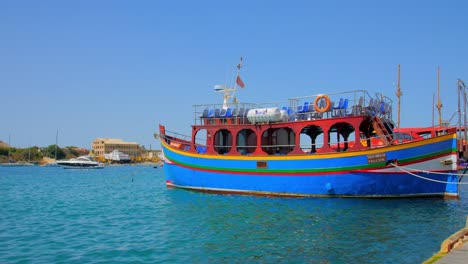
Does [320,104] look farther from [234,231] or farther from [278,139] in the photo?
[234,231]

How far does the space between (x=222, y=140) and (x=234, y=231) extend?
492 inches

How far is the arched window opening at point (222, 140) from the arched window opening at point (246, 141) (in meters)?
0.79

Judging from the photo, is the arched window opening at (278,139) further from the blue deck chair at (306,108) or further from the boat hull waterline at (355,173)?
the boat hull waterline at (355,173)

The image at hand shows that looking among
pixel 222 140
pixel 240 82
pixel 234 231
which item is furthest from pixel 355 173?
pixel 240 82

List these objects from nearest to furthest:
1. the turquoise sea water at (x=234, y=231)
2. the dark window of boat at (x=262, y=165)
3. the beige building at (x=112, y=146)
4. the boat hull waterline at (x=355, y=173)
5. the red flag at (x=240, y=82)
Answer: the turquoise sea water at (x=234, y=231) < the boat hull waterline at (x=355, y=173) < the dark window of boat at (x=262, y=165) < the red flag at (x=240, y=82) < the beige building at (x=112, y=146)

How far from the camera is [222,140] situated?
26.3 metres

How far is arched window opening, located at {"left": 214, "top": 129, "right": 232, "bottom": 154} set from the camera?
2595cm

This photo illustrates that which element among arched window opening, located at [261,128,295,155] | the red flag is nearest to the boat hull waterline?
arched window opening, located at [261,128,295,155]

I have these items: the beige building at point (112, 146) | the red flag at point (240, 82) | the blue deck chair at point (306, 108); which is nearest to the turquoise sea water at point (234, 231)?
the blue deck chair at point (306, 108)

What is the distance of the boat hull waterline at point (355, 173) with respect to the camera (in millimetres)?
19594

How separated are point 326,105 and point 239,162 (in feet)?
18.4

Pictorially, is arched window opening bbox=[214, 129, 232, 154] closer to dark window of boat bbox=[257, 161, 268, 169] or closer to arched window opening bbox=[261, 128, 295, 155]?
arched window opening bbox=[261, 128, 295, 155]

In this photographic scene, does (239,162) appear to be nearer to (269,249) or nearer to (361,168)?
(361,168)

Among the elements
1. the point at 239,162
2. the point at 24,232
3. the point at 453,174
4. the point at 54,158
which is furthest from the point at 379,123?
the point at 54,158
